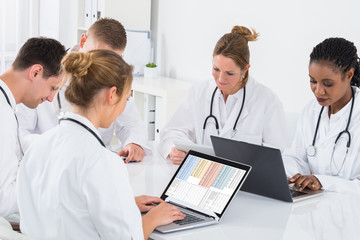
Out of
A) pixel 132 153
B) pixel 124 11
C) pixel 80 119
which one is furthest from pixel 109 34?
pixel 124 11

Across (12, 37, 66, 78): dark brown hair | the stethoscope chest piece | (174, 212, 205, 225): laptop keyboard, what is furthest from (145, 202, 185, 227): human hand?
the stethoscope chest piece

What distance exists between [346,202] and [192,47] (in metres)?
2.38

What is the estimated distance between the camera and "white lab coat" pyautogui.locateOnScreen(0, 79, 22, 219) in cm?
165

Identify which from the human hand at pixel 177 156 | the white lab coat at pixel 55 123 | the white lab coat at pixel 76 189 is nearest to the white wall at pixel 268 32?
the white lab coat at pixel 55 123

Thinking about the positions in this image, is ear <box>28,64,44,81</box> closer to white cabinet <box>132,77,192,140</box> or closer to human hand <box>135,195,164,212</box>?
human hand <box>135,195,164,212</box>

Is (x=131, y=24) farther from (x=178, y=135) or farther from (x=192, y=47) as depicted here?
(x=178, y=135)

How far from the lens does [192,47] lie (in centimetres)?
405

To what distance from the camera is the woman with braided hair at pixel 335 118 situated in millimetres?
2105

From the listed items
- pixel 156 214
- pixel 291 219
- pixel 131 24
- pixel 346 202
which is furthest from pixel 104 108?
pixel 131 24

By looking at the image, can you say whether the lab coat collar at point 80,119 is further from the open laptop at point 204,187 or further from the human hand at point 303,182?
the human hand at point 303,182

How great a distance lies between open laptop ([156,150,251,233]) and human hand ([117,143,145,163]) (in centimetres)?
46

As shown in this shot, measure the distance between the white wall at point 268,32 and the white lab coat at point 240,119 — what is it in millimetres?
785

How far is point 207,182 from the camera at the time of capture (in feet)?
5.81

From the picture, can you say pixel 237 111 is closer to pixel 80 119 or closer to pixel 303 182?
pixel 303 182
